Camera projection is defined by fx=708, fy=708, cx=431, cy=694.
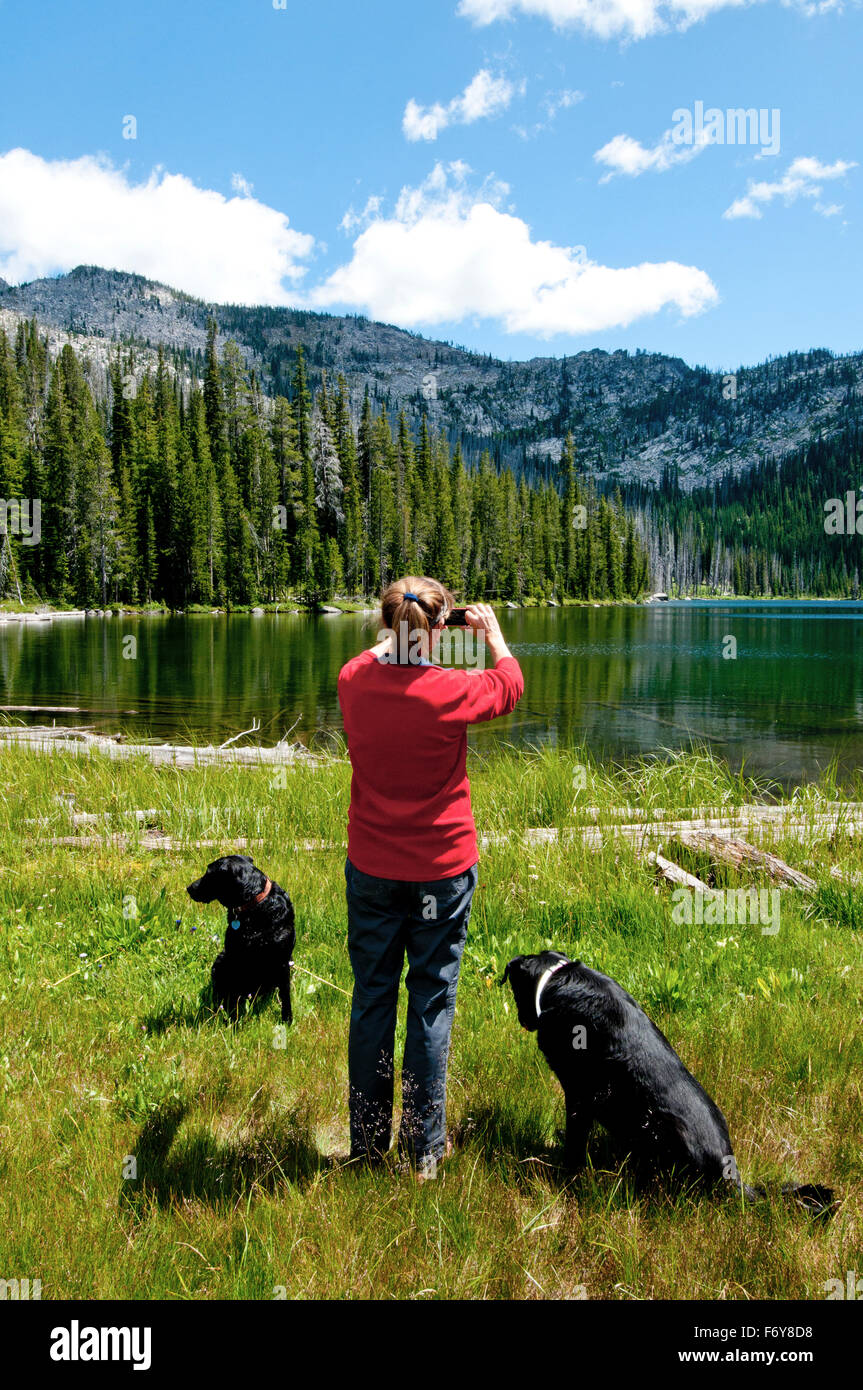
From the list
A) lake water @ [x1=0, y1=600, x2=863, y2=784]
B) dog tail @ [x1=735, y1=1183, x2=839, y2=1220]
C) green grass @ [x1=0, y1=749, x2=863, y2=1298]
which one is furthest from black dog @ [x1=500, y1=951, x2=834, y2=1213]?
lake water @ [x1=0, y1=600, x2=863, y2=784]

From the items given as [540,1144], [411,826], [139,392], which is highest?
[139,392]

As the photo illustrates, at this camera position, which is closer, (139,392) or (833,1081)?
(833,1081)

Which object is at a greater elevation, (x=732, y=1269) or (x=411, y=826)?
(x=411, y=826)

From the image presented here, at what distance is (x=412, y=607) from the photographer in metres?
2.89

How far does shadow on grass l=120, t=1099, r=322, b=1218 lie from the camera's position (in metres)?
2.83

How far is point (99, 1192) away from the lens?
2.80 meters

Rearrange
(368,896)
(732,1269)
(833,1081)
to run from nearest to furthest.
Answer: (732,1269), (368,896), (833,1081)

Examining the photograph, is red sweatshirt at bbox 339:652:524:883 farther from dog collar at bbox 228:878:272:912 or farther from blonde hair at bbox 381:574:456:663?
dog collar at bbox 228:878:272:912

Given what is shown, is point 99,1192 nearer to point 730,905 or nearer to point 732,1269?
point 732,1269

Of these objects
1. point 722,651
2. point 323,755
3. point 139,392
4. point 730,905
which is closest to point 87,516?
point 139,392

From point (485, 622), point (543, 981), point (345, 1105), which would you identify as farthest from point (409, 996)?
point (485, 622)

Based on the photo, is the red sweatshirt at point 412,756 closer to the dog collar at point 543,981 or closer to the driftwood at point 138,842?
the dog collar at point 543,981
